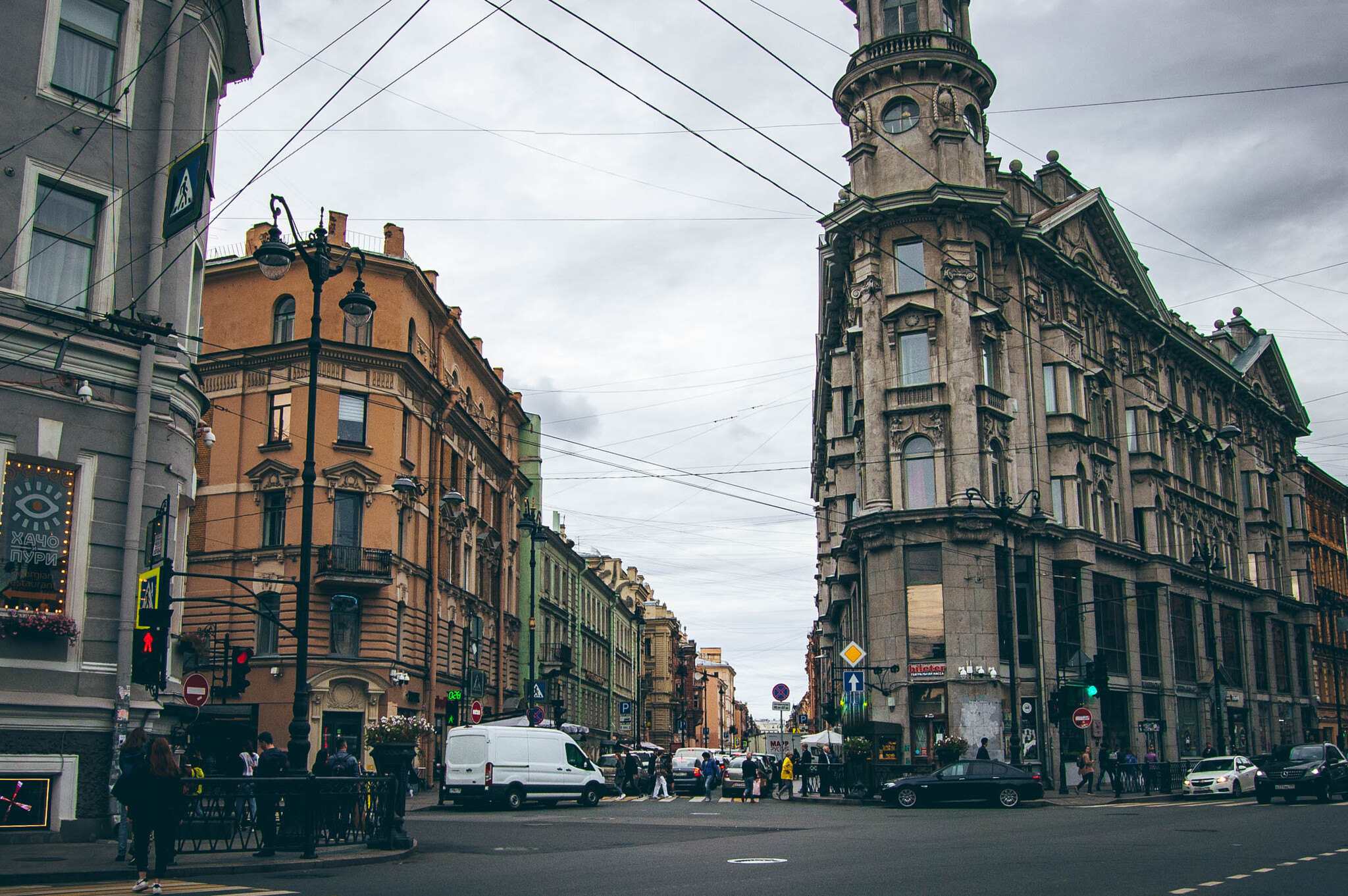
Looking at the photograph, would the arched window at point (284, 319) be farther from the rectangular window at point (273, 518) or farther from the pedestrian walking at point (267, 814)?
the pedestrian walking at point (267, 814)

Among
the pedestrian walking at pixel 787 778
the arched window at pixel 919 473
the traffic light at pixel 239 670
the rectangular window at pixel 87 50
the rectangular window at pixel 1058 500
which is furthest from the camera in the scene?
the rectangular window at pixel 1058 500

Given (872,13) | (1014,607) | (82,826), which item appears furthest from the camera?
(872,13)

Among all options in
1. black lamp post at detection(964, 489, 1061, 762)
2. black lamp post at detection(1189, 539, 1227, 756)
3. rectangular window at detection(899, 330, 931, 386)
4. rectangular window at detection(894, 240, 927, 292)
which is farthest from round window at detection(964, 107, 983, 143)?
black lamp post at detection(1189, 539, 1227, 756)

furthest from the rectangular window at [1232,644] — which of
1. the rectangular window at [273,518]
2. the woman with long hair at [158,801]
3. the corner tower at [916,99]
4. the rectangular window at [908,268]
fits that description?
the woman with long hair at [158,801]

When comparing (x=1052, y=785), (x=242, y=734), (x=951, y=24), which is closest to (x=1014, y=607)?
(x=1052, y=785)

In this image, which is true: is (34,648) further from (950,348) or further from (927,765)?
(950,348)

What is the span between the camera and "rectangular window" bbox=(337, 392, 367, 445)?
39.4 metres

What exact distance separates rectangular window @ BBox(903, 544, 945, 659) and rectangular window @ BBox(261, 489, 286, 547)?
71.2 feet

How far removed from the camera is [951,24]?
47000 mm

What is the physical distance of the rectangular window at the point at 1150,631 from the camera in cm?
4966

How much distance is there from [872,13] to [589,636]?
47.1 metres

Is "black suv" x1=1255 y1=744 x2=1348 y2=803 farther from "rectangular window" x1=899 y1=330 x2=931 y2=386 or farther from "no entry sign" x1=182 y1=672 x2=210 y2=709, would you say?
"no entry sign" x1=182 y1=672 x2=210 y2=709

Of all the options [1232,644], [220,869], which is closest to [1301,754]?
[220,869]

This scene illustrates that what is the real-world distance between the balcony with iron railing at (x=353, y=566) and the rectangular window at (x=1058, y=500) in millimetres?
25231
